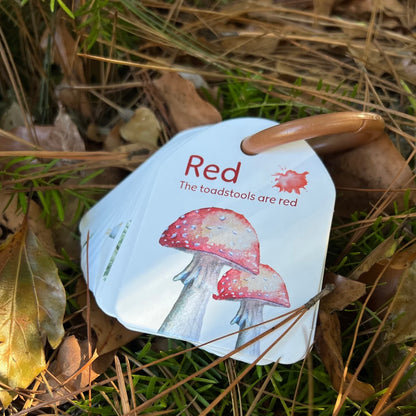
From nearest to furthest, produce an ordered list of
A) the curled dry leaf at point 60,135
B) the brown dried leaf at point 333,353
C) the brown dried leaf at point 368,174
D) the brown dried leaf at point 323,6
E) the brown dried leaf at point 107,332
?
the brown dried leaf at point 333,353
the brown dried leaf at point 107,332
the brown dried leaf at point 368,174
the curled dry leaf at point 60,135
the brown dried leaf at point 323,6

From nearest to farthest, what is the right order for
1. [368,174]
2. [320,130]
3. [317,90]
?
[320,130] → [368,174] → [317,90]

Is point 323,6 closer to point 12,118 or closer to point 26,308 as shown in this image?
point 12,118

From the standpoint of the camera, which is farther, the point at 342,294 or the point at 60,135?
the point at 60,135

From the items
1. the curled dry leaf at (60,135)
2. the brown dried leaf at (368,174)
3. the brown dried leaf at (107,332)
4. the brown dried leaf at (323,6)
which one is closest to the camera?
the brown dried leaf at (107,332)

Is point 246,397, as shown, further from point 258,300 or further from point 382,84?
point 382,84

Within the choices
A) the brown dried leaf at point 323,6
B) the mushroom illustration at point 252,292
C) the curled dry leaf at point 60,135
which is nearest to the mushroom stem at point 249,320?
the mushroom illustration at point 252,292

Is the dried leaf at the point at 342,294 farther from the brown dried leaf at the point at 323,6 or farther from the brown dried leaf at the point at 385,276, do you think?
the brown dried leaf at the point at 323,6

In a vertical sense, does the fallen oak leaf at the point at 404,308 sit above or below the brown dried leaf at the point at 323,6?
below

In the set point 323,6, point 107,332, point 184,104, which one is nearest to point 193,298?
point 107,332

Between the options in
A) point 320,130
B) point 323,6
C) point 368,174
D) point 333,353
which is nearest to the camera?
point 333,353
